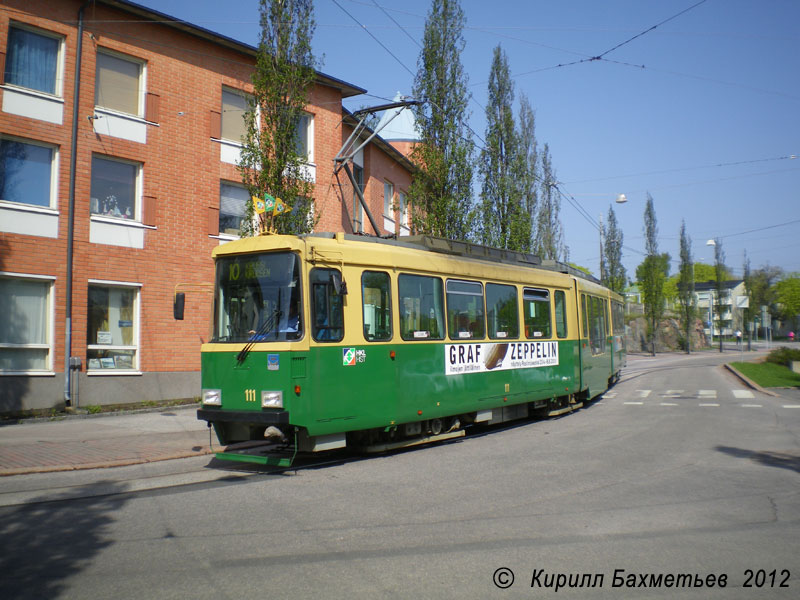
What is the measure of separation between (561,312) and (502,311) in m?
2.61

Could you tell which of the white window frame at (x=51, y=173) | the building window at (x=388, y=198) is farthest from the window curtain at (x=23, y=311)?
the building window at (x=388, y=198)

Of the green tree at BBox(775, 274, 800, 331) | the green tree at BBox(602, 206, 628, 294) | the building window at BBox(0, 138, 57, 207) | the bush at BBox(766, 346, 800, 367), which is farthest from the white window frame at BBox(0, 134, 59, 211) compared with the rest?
the green tree at BBox(775, 274, 800, 331)

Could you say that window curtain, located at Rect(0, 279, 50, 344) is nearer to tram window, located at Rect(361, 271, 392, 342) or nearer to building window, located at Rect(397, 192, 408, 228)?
tram window, located at Rect(361, 271, 392, 342)

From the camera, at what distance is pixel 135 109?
1650 cm

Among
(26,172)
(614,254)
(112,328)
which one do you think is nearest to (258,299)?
(112,328)

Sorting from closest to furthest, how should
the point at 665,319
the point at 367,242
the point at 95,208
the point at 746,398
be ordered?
the point at 367,242 < the point at 95,208 < the point at 746,398 < the point at 665,319

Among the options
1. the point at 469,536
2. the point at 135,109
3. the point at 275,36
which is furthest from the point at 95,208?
the point at 469,536

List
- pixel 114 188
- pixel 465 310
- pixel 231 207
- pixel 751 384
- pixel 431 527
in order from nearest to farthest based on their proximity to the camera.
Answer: pixel 431 527
pixel 465 310
pixel 114 188
pixel 231 207
pixel 751 384

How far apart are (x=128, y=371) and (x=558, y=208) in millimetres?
27102

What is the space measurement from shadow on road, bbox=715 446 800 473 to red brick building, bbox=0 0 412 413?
10354 millimetres

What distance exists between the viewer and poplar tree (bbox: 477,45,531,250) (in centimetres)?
2525

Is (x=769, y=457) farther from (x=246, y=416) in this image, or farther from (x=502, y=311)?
(x=246, y=416)

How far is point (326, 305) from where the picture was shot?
810 centimetres

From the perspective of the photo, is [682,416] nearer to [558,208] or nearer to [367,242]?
[367,242]
